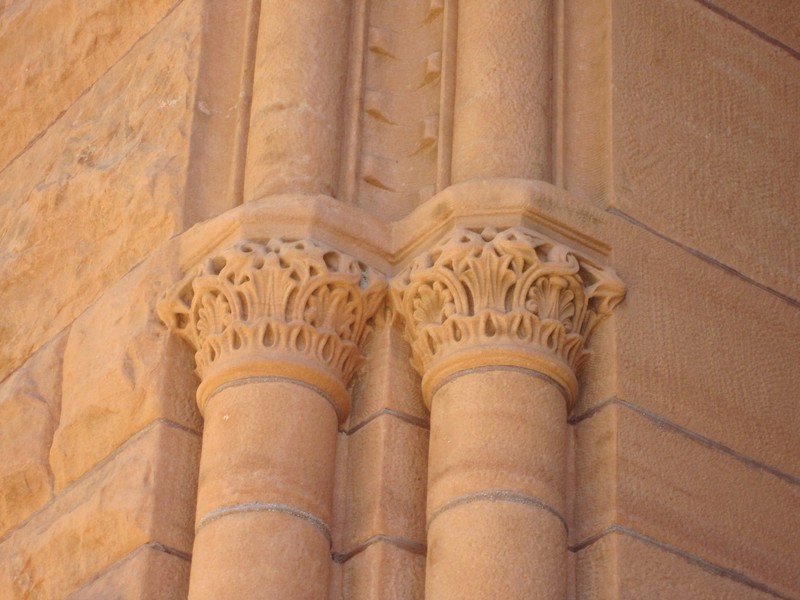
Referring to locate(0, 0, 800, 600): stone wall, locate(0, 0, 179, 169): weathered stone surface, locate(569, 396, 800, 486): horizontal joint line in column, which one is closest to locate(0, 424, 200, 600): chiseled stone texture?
locate(0, 0, 800, 600): stone wall

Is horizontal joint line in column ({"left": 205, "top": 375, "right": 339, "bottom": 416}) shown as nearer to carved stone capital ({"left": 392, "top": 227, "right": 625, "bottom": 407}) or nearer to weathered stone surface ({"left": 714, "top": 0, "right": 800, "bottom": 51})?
carved stone capital ({"left": 392, "top": 227, "right": 625, "bottom": 407})

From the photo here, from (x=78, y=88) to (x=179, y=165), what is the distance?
0.74 m

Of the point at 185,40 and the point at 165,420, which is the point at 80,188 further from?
the point at 165,420

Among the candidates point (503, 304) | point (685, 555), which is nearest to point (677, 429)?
point (685, 555)

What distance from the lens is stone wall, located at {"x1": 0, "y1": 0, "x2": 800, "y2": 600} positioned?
3.59 m

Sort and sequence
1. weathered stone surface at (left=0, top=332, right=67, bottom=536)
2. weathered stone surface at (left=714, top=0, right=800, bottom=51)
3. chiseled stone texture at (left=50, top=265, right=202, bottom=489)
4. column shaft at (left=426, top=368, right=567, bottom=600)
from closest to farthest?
column shaft at (left=426, top=368, right=567, bottom=600) → chiseled stone texture at (left=50, top=265, right=202, bottom=489) → weathered stone surface at (left=0, top=332, right=67, bottom=536) → weathered stone surface at (left=714, top=0, right=800, bottom=51)

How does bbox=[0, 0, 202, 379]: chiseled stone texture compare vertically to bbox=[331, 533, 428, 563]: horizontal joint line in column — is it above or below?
above

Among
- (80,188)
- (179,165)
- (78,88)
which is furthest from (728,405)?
(78,88)

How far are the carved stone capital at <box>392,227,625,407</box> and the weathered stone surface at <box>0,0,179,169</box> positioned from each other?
123 cm

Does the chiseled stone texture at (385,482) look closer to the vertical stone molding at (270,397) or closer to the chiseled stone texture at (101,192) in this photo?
the vertical stone molding at (270,397)

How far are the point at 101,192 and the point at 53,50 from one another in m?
0.72

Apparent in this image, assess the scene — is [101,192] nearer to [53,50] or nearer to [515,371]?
[53,50]

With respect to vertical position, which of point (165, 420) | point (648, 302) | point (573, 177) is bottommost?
point (165, 420)

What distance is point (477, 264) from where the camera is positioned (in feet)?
12.0
